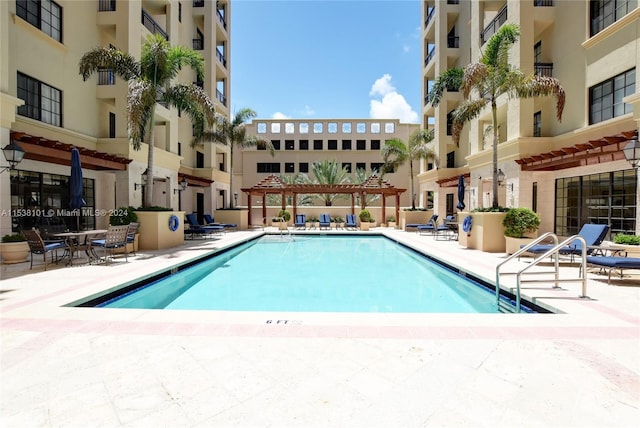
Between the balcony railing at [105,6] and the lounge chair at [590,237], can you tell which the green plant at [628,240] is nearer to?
the lounge chair at [590,237]

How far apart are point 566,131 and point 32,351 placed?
18491 mm

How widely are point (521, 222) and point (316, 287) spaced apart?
7.38 metres

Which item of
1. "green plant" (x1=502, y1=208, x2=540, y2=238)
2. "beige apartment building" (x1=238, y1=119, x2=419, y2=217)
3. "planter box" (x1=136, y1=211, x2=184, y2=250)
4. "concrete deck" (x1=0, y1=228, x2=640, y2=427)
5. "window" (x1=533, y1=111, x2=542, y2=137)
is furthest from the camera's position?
"beige apartment building" (x1=238, y1=119, x2=419, y2=217)

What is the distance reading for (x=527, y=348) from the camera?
378 cm

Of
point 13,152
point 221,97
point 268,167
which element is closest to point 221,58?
point 221,97

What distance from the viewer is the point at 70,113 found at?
14.2 metres

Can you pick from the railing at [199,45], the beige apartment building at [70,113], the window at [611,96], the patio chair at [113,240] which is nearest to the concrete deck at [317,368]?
the patio chair at [113,240]

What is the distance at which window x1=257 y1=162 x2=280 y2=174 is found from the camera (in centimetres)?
4175

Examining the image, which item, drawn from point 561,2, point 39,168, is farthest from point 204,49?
point 561,2

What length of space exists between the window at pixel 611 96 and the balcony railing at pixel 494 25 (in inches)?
275

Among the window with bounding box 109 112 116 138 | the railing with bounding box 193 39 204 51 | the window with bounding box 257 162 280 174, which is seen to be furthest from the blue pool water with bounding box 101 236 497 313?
the window with bounding box 257 162 280 174

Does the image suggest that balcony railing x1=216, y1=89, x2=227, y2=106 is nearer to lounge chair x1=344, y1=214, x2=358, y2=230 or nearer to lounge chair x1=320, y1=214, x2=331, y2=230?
lounge chair x1=320, y1=214, x2=331, y2=230

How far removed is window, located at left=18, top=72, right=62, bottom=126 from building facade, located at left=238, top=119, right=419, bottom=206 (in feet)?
91.5

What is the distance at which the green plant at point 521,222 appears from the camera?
10.8m
